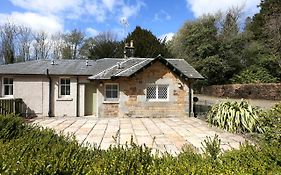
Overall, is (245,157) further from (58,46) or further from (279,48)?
(58,46)

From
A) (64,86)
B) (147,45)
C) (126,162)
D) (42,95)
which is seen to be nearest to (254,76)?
(147,45)

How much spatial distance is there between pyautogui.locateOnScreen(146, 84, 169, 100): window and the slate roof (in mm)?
1401

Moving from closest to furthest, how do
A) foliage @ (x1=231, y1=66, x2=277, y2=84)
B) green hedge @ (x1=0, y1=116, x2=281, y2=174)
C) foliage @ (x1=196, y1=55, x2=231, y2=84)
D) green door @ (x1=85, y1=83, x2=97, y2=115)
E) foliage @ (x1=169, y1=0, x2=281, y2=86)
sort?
green hedge @ (x1=0, y1=116, x2=281, y2=174) < green door @ (x1=85, y1=83, x2=97, y2=115) < foliage @ (x1=231, y1=66, x2=277, y2=84) < foliage @ (x1=169, y1=0, x2=281, y2=86) < foliage @ (x1=196, y1=55, x2=231, y2=84)

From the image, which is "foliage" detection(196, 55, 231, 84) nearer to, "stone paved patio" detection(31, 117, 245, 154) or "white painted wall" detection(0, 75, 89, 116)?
"white painted wall" detection(0, 75, 89, 116)

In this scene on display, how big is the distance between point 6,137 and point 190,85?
13774mm

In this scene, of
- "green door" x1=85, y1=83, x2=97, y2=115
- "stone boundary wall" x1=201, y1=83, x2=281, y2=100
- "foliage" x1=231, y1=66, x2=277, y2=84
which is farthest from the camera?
"foliage" x1=231, y1=66, x2=277, y2=84

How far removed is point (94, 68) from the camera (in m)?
19.7

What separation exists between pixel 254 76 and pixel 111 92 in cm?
2646

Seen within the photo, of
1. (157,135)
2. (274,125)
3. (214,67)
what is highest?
(214,67)

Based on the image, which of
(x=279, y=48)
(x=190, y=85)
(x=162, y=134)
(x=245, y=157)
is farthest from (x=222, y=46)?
(x=245, y=157)

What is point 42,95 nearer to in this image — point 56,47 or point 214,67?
point 214,67

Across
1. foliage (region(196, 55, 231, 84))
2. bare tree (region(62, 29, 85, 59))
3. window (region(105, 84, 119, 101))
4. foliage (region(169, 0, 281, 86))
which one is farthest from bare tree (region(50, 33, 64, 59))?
window (region(105, 84, 119, 101))

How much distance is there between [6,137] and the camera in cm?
631

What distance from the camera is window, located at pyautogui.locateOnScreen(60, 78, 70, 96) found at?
727 inches
